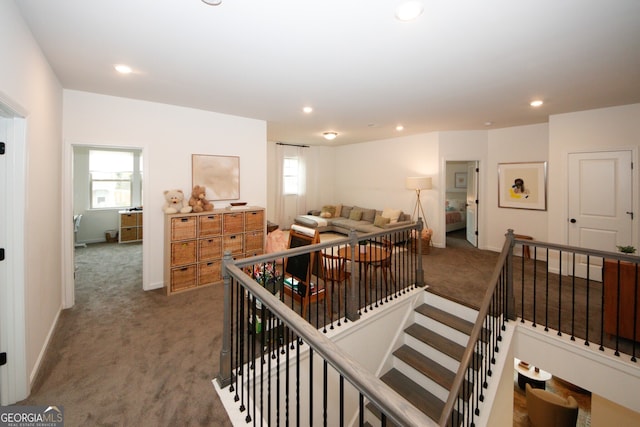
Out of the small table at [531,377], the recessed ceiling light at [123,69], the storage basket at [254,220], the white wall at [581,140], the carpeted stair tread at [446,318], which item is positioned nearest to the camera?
the recessed ceiling light at [123,69]

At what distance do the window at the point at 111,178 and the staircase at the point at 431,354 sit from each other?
26.4 ft

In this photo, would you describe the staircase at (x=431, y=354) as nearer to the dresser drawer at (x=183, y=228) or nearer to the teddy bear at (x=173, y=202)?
the dresser drawer at (x=183, y=228)

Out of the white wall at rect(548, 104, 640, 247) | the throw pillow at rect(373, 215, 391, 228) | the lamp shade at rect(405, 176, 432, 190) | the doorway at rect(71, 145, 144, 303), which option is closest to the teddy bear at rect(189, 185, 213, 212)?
the doorway at rect(71, 145, 144, 303)

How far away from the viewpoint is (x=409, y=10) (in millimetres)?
1887

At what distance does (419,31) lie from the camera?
215 centimetres

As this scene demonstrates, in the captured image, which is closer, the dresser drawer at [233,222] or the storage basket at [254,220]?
the dresser drawer at [233,222]

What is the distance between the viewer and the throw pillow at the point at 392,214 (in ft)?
22.1

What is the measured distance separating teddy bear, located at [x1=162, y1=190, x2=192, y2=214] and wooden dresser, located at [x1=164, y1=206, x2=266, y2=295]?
0.12 meters

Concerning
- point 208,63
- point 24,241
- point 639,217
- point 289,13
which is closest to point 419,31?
point 289,13

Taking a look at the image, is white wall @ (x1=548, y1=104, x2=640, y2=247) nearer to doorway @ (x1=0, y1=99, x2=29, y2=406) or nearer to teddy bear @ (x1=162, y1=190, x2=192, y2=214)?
teddy bear @ (x1=162, y1=190, x2=192, y2=214)

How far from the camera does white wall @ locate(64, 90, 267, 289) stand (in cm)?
355

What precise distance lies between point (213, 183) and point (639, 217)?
658cm

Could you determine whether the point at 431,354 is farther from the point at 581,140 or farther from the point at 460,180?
the point at 460,180

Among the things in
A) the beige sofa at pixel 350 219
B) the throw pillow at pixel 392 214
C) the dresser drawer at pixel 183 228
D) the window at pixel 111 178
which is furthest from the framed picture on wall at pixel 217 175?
the window at pixel 111 178
